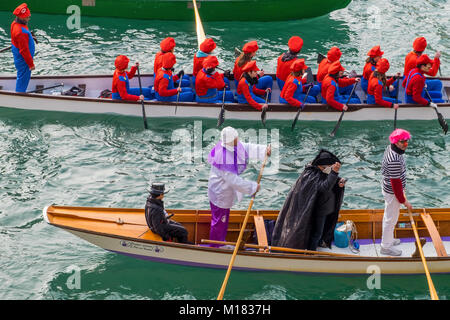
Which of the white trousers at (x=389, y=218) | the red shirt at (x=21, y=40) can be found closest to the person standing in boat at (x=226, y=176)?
the white trousers at (x=389, y=218)

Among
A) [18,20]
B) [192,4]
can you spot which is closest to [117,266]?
[18,20]

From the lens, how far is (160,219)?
9930 millimetres

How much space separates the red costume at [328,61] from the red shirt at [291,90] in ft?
1.92

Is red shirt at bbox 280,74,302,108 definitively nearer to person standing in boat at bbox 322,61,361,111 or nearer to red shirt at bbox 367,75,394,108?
person standing in boat at bbox 322,61,361,111

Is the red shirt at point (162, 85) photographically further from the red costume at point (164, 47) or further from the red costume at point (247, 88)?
the red costume at point (247, 88)

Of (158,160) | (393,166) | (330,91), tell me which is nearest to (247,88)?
(330,91)

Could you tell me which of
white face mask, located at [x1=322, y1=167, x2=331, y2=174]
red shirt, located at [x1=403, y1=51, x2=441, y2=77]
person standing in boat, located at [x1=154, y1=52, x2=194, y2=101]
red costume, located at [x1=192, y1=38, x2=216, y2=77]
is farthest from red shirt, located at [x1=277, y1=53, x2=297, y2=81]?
white face mask, located at [x1=322, y1=167, x2=331, y2=174]

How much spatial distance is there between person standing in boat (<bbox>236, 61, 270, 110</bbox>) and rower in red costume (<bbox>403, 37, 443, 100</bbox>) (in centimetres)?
304

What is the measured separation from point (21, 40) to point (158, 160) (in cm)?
405

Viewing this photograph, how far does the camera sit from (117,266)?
1069 cm

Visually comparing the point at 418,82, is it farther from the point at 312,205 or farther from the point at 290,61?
the point at 312,205

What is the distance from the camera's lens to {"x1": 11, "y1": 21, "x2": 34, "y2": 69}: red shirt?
575 inches

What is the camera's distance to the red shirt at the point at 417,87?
14.2 m

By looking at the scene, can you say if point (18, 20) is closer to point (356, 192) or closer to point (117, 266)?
point (117, 266)
